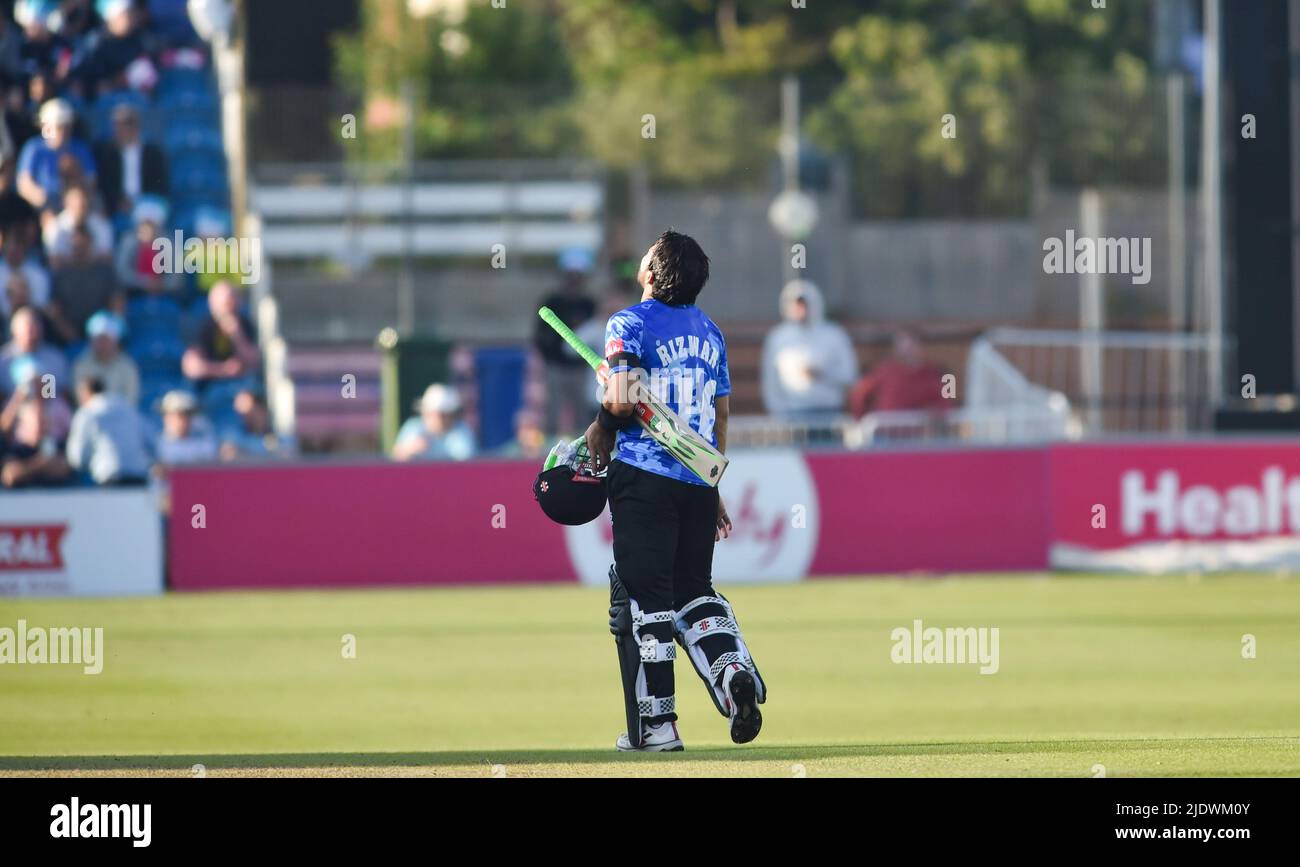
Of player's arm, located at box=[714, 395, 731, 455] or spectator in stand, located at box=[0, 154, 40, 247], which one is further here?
spectator in stand, located at box=[0, 154, 40, 247]

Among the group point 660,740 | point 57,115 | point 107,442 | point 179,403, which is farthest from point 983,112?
point 660,740

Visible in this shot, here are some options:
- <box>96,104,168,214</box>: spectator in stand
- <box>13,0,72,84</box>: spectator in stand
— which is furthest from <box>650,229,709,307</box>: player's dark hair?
<box>13,0,72,84</box>: spectator in stand

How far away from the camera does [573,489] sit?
927 cm

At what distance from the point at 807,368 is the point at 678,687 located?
28.5ft

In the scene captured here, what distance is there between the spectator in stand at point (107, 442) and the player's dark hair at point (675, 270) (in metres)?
11.3

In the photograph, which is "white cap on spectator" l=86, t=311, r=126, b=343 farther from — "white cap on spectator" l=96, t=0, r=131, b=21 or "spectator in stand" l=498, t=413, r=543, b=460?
"white cap on spectator" l=96, t=0, r=131, b=21

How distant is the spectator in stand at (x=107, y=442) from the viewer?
19.4 metres

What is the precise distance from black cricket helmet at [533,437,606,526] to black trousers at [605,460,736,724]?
119 mm

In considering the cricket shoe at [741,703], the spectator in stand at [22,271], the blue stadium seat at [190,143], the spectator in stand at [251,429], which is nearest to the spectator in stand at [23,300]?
the spectator in stand at [22,271]

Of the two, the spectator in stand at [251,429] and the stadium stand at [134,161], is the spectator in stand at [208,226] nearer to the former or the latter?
the stadium stand at [134,161]

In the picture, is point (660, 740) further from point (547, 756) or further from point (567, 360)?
point (567, 360)

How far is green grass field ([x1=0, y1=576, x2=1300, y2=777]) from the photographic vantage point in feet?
30.3

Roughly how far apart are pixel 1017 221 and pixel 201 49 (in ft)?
44.2
